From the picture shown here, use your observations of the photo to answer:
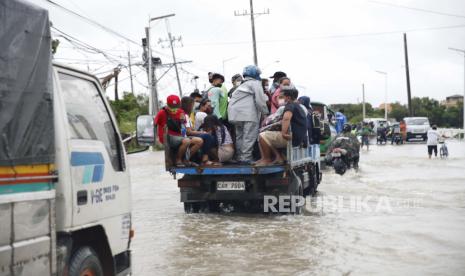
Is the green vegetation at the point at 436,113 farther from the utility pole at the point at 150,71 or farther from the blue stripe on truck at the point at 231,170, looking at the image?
the blue stripe on truck at the point at 231,170

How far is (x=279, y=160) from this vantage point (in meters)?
11.5

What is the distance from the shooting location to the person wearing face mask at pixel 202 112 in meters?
12.6

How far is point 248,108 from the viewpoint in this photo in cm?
1209

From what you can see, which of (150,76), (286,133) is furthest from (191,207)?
(150,76)

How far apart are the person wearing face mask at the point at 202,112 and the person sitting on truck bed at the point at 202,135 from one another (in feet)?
1.36

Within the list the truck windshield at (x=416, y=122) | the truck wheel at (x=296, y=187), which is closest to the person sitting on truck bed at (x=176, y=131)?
the truck wheel at (x=296, y=187)

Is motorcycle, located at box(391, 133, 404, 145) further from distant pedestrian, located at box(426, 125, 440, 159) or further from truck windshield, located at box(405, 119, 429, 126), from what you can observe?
distant pedestrian, located at box(426, 125, 440, 159)

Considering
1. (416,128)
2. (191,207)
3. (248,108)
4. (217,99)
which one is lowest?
(191,207)

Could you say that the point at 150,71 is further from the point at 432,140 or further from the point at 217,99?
the point at 217,99

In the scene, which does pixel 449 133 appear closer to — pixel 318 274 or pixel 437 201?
pixel 437 201

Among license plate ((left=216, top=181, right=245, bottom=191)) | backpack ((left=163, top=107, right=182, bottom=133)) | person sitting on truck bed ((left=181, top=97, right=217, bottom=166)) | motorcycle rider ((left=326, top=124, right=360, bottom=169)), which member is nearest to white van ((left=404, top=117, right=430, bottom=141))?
motorcycle rider ((left=326, top=124, right=360, bottom=169))

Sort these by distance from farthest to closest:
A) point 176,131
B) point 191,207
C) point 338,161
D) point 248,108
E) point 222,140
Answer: point 338,161 < point 191,207 < point 222,140 < point 248,108 < point 176,131

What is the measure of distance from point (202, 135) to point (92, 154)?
6795 mm

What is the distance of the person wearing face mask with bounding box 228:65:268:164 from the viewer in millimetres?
12047
